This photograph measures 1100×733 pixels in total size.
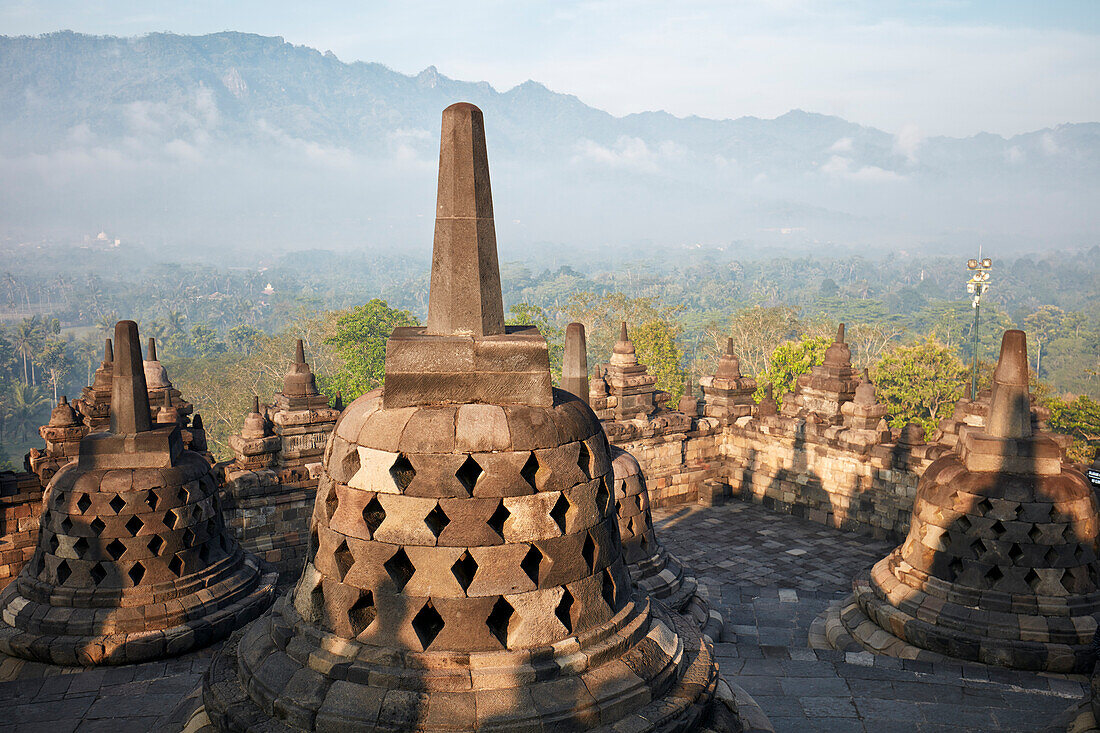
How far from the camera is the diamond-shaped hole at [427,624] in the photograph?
4.14m

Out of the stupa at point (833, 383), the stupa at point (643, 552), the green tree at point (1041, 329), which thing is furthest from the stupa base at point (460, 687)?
the green tree at point (1041, 329)

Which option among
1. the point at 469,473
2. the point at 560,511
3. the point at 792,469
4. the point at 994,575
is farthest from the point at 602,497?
the point at 792,469

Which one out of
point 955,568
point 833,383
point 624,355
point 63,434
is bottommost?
point 955,568

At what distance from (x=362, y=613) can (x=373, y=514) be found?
22.1 inches

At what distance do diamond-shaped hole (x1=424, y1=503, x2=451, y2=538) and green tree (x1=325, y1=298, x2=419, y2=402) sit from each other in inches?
1552

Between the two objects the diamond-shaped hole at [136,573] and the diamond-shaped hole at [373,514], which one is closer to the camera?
the diamond-shaped hole at [373,514]

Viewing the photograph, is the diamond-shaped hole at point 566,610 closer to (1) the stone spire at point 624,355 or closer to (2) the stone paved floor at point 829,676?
(2) the stone paved floor at point 829,676

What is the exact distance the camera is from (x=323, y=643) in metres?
4.30

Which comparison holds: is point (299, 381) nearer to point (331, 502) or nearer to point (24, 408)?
point (331, 502)

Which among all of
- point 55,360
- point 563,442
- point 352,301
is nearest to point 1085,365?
point 563,442

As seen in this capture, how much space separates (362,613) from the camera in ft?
14.1

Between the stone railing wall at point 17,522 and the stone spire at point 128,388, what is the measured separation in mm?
3140

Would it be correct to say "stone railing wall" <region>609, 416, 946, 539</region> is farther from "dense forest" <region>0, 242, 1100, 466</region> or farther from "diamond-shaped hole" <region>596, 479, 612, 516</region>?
"dense forest" <region>0, 242, 1100, 466</region>

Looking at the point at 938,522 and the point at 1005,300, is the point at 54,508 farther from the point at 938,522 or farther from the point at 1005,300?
the point at 1005,300
